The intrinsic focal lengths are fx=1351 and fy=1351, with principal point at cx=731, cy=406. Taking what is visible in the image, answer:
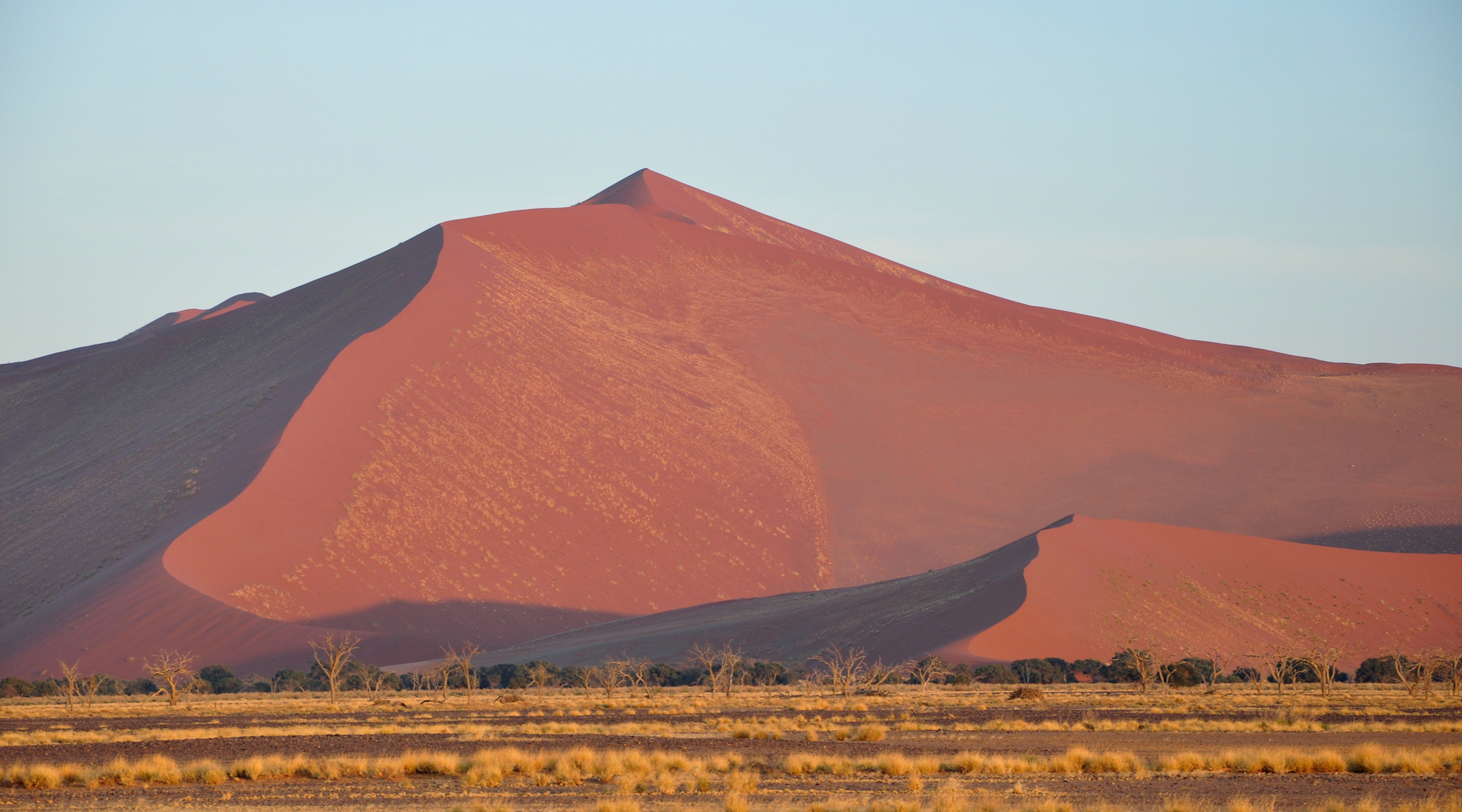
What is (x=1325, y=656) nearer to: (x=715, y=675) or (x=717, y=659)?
(x=715, y=675)

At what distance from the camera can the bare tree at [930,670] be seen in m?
38.9

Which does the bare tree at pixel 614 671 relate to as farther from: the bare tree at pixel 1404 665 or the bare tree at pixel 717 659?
the bare tree at pixel 1404 665

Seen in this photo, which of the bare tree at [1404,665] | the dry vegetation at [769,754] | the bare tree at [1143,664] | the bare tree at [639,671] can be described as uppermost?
the dry vegetation at [769,754]

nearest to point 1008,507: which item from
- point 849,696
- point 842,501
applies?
point 842,501

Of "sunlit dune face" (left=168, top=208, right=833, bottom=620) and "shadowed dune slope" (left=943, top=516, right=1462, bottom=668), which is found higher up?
"sunlit dune face" (left=168, top=208, right=833, bottom=620)

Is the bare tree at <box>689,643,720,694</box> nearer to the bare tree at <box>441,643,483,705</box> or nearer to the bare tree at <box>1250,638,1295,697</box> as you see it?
the bare tree at <box>441,643,483,705</box>

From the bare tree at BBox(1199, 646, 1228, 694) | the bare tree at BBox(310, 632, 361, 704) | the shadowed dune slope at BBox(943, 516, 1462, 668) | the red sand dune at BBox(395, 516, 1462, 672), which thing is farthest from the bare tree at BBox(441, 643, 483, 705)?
the bare tree at BBox(1199, 646, 1228, 694)

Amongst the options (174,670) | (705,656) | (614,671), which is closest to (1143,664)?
(705,656)

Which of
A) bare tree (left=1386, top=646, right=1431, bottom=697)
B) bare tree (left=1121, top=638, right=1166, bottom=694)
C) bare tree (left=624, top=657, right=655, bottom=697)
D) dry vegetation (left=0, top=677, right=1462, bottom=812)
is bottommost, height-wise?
Result: bare tree (left=1386, top=646, right=1431, bottom=697)

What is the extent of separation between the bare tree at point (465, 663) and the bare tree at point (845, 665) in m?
9.77

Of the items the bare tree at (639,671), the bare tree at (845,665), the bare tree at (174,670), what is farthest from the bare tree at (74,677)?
the bare tree at (845,665)

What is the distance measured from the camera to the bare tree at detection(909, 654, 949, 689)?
1533 inches

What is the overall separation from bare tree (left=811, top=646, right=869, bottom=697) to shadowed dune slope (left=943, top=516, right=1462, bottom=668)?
281cm

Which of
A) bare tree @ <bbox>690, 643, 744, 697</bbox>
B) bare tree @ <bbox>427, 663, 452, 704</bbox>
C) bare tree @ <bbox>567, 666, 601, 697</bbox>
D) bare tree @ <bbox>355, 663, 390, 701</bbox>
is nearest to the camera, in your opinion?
bare tree @ <bbox>355, 663, 390, 701</bbox>
